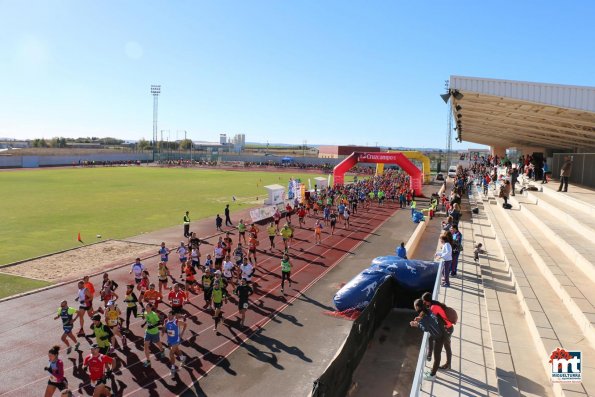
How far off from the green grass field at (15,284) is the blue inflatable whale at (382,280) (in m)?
10.9

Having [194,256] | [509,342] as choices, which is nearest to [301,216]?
[194,256]

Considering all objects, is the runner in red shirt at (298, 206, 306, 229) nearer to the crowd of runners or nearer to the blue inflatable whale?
the crowd of runners

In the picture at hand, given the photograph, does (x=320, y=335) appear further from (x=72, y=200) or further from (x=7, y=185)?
(x=7, y=185)

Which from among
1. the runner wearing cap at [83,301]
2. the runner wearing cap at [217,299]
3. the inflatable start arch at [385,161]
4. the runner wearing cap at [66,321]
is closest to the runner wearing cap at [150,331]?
the runner wearing cap at [217,299]

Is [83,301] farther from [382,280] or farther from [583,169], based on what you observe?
[583,169]

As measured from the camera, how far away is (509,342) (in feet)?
29.5

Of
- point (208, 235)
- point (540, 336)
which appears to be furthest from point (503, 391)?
point (208, 235)

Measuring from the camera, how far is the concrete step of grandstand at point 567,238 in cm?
1145

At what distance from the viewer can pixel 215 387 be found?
9523 millimetres

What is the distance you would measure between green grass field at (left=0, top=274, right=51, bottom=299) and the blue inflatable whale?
1093cm

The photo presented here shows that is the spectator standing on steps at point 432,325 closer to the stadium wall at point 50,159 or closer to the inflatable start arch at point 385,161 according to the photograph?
the inflatable start arch at point 385,161

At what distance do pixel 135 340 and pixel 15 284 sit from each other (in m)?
7.06

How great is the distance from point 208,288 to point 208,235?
11435 mm

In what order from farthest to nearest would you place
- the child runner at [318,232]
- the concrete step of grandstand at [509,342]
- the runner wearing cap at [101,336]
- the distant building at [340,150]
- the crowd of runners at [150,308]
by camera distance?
the distant building at [340,150]
the child runner at [318,232]
the runner wearing cap at [101,336]
the crowd of runners at [150,308]
the concrete step of grandstand at [509,342]
